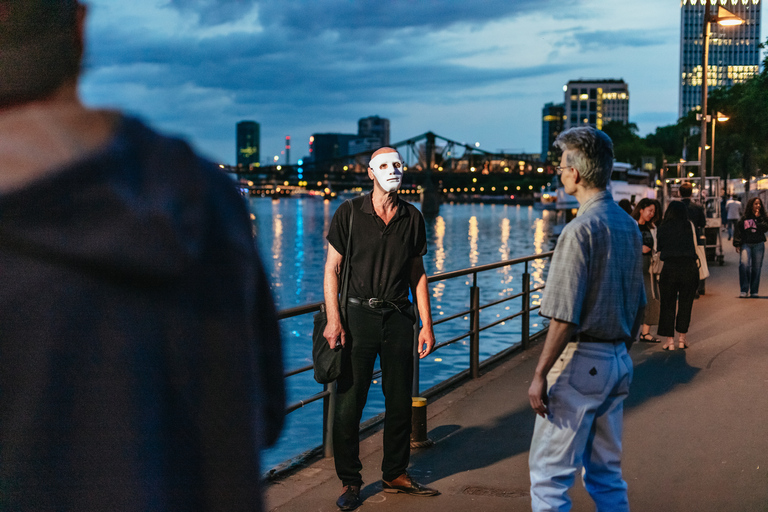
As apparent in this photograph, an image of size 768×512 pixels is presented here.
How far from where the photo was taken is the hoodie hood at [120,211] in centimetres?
96

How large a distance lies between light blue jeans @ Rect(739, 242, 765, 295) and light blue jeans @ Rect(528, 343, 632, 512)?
37.1ft

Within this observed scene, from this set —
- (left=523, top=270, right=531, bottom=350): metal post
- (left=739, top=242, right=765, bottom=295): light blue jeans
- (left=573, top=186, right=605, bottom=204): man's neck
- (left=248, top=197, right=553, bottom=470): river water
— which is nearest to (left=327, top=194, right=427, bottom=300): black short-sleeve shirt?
(left=248, top=197, right=553, bottom=470): river water

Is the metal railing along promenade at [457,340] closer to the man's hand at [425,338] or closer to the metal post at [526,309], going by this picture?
the metal post at [526,309]

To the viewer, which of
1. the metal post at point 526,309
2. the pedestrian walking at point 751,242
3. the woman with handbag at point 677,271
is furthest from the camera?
the pedestrian walking at point 751,242

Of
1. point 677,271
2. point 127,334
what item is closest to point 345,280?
point 127,334

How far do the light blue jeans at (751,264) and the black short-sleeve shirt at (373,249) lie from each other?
1061cm

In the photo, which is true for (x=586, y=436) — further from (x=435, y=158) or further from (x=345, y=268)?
(x=435, y=158)

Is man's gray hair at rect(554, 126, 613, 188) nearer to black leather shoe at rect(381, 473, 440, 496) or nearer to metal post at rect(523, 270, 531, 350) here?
black leather shoe at rect(381, 473, 440, 496)

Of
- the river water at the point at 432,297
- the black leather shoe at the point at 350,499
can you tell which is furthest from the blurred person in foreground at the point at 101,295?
the black leather shoe at the point at 350,499

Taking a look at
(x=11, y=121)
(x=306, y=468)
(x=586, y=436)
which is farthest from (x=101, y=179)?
(x=306, y=468)

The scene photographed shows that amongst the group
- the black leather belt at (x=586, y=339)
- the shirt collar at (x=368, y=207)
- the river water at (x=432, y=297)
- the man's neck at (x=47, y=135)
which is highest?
the man's neck at (x=47, y=135)

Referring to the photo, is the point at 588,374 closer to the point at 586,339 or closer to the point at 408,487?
the point at 586,339

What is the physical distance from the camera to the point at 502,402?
6.64 meters

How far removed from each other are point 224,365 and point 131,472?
6.9 inches
